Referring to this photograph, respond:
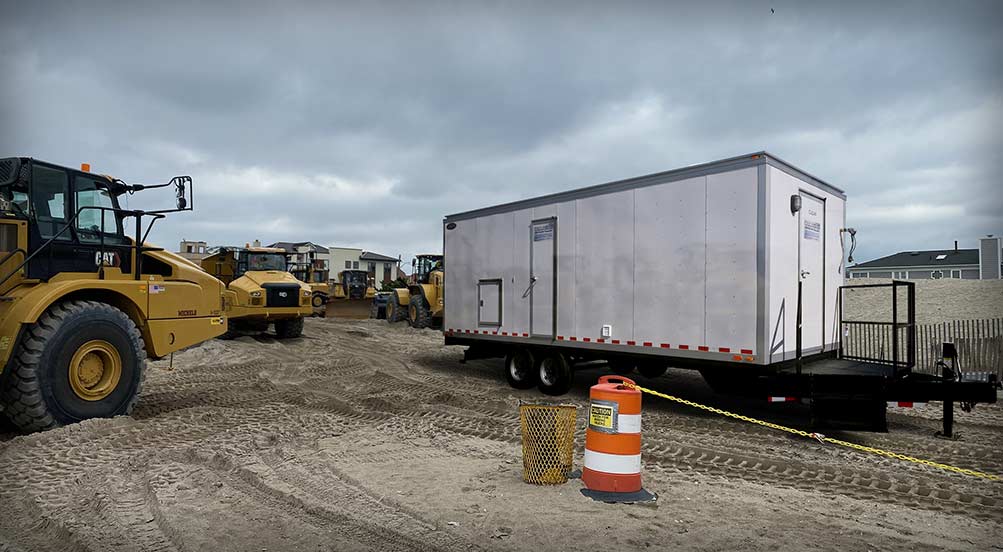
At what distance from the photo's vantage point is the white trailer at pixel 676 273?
7051 millimetres

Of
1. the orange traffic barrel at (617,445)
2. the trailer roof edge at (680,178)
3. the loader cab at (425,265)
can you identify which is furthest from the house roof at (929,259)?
the orange traffic barrel at (617,445)

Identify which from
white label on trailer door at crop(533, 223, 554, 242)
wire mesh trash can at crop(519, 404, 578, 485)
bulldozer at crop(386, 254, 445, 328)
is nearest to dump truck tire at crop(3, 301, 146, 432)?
wire mesh trash can at crop(519, 404, 578, 485)

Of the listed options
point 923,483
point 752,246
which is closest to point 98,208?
point 752,246

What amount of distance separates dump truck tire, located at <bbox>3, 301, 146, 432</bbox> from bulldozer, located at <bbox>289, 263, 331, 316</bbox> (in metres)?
9.89

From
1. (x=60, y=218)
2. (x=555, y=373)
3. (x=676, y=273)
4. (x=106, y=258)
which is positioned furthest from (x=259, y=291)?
(x=676, y=273)

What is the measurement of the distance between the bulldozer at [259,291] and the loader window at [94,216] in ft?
27.7

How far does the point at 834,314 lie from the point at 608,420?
18.1 ft

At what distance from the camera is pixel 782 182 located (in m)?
7.14

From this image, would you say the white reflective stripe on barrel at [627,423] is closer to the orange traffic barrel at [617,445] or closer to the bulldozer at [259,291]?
the orange traffic barrel at [617,445]

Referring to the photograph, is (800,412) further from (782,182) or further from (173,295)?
(173,295)

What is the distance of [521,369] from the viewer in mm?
10523

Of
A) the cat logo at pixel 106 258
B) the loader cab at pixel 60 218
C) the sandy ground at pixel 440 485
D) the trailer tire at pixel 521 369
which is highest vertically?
the loader cab at pixel 60 218

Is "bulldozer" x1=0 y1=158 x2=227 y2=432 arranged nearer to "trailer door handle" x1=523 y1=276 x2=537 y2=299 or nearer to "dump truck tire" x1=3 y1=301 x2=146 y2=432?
"dump truck tire" x1=3 y1=301 x2=146 y2=432

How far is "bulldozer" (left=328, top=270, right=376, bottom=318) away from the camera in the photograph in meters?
25.4
